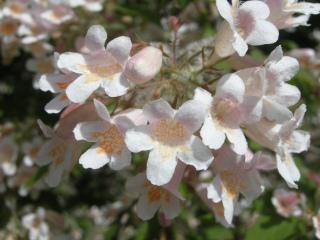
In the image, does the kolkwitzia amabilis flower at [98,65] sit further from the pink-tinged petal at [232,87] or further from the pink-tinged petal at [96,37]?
the pink-tinged petal at [232,87]

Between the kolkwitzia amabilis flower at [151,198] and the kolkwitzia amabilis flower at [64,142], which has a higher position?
the kolkwitzia amabilis flower at [64,142]

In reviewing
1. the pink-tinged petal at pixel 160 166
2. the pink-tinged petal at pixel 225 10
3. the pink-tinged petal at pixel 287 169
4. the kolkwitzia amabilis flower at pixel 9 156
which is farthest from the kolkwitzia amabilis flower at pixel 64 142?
the kolkwitzia amabilis flower at pixel 9 156

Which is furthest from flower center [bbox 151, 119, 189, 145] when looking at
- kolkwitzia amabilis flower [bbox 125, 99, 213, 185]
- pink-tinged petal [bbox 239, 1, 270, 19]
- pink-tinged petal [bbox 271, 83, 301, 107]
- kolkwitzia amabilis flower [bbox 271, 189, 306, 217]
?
kolkwitzia amabilis flower [bbox 271, 189, 306, 217]

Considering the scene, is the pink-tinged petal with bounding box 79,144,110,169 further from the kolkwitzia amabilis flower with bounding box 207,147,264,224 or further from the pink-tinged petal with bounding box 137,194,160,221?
the kolkwitzia amabilis flower with bounding box 207,147,264,224

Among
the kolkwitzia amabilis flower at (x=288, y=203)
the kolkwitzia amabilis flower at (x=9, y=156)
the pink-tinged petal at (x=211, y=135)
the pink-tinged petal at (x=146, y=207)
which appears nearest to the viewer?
the pink-tinged petal at (x=211, y=135)

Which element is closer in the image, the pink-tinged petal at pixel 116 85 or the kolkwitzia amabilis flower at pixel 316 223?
the pink-tinged petal at pixel 116 85

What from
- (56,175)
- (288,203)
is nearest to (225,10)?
(56,175)

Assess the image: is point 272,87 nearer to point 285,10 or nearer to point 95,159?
point 285,10
